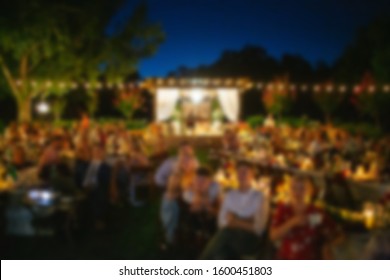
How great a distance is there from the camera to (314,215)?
3984 millimetres

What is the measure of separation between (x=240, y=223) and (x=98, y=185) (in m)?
2.95

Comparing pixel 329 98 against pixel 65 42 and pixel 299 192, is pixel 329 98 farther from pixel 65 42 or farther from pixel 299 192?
pixel 299 192

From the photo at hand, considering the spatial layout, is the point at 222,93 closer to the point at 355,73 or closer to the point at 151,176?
the point at 355,73

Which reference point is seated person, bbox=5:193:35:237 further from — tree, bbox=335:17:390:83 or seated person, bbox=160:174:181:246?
tree, bbox=335:17:390:83

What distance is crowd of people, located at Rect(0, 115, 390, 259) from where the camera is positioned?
4.12m

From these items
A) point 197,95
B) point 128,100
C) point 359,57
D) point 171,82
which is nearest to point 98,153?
point 171,82

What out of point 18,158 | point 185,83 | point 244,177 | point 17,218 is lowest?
point 244,177

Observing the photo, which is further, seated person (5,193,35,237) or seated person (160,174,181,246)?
seated person (5,193,35,237)

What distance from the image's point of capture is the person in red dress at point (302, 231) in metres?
3.99

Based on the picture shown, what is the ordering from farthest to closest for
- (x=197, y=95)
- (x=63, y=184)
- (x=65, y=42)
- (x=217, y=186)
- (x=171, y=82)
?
(x=197, y=95), (x=171, y=82), (x=65, y=42), (x=63, y=184), (x=217, y=186)

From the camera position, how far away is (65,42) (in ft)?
62.2

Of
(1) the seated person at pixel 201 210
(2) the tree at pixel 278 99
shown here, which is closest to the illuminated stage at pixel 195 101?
(2) the tree at pixel 278 99

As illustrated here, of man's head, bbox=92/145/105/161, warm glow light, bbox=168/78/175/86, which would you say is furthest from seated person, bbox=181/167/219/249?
warm glow light, bbox=168/78/175/86

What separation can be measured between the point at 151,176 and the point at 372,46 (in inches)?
797
